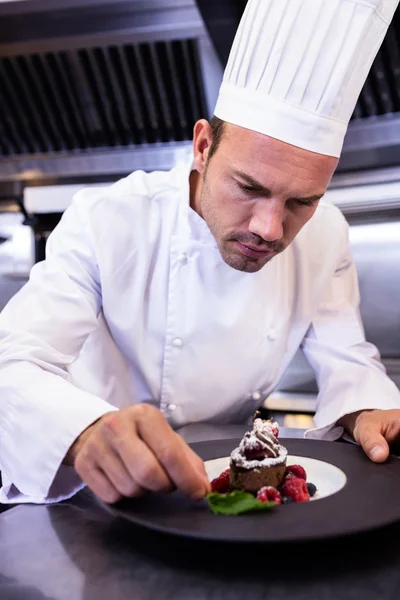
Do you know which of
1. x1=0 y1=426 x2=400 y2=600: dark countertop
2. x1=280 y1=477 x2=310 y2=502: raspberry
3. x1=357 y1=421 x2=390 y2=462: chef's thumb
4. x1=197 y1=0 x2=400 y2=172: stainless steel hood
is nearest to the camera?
x1=0 y1=426 x2=400 y2=600: dark countertop

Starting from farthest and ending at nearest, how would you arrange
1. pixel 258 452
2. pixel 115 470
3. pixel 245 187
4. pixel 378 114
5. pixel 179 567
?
1. pixel 378 114
2. pixel 245 187
3. pixel 258 452
4. pixel 115 470
5. pixel 179 567

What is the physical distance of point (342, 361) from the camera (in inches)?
64.2

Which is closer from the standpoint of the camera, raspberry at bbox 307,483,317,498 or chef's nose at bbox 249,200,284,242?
raspberry at bbox 307,483,317,498

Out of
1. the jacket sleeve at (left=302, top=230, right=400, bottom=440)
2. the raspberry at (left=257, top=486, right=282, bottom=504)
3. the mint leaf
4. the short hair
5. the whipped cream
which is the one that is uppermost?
the short hair

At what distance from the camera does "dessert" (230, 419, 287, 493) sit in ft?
2.94

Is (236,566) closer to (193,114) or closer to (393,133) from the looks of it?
(393,133)

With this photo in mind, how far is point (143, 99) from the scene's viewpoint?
8.11ft

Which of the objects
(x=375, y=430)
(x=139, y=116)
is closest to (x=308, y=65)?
(x=375, y=430)

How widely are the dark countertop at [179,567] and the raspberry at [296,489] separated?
118mm

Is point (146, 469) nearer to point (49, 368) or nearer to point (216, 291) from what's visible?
point (49, 368)

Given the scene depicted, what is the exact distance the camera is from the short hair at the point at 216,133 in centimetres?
135

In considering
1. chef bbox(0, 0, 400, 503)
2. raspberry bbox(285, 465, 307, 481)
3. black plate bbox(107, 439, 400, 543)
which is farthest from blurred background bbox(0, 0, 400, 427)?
black plate bbox(107, 439, 400, 543)

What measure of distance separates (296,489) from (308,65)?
86 centimetres

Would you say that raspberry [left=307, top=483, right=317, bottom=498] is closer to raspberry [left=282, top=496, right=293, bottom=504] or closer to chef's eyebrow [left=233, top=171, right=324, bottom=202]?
raspberry [left=282, top=496, right=293, bottom=504]
